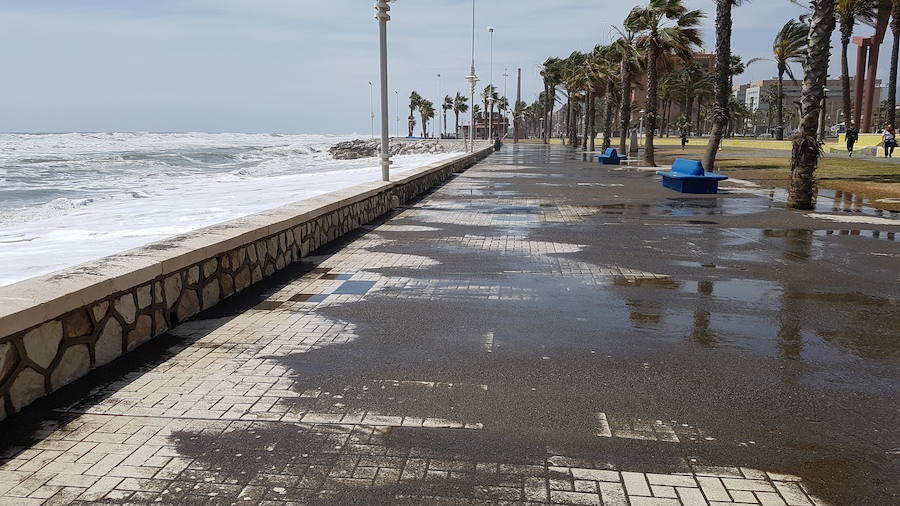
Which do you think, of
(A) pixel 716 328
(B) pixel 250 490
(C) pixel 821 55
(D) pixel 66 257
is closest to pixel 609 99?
(C) pixel 821 55

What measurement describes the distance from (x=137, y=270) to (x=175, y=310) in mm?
824

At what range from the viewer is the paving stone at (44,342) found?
4355mm

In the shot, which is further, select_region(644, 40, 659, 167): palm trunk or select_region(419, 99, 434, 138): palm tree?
select_region(419, 99, 434, 138): palm tree

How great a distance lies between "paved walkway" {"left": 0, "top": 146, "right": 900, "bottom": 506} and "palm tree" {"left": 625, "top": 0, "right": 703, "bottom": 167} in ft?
80.0

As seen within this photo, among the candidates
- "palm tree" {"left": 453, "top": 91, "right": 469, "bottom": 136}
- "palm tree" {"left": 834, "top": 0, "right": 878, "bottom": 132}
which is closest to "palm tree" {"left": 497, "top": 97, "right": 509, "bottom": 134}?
"palm tree" {"left": 453, "top": 91, "right": 469, "bottom": 136}

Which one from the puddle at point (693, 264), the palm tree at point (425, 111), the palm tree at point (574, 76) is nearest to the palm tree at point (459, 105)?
the palm tree at point (425, 111)

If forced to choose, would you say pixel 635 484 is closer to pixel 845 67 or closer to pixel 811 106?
pixel 811 106

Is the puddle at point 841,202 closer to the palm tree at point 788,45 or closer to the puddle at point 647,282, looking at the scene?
the puddle at point 647,282

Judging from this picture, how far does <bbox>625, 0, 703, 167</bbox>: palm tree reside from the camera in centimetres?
3064

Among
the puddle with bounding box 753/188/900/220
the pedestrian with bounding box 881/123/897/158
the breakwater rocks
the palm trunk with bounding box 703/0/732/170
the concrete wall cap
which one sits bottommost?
the breakwater rocks

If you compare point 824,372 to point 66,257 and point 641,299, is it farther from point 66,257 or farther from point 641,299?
point 66,257

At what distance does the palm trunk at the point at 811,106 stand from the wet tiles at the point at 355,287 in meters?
11.9

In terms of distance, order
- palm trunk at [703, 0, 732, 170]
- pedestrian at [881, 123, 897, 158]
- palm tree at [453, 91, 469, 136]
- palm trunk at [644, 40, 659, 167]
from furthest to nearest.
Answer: palm tree at [453, 91, 469, 136]
pedestrian at [881, 123, 897, 158]
palm trunk at [644, 40, 659, 167]
palm trunk at [703, 0, 732, 170]

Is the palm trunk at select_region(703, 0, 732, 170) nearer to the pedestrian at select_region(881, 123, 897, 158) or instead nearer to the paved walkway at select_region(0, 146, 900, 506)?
the pedestrian at select_region(881, 123, 897, 158)
